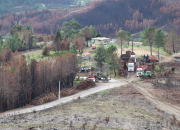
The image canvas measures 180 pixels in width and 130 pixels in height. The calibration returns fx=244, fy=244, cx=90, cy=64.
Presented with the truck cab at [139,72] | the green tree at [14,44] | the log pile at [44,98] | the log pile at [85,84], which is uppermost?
the green tree at [14,44]

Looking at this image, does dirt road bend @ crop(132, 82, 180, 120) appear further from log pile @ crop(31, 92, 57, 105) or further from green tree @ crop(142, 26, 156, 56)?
green tree @ crop(142, 26, 156, 56)

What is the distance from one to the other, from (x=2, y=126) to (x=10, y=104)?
29.1ft

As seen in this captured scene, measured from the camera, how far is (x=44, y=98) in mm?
29062

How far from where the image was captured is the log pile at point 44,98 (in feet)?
93.6

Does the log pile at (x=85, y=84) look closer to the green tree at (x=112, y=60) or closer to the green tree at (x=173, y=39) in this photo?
the green tree at (x=112, y=60)

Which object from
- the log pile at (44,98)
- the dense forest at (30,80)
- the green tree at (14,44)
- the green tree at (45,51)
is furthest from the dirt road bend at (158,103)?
the green tree at (14,44)

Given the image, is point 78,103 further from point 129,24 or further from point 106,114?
point 129,24

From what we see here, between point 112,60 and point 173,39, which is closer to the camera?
point 112,60

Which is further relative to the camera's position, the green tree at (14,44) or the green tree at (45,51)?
the green tree at (14,44)

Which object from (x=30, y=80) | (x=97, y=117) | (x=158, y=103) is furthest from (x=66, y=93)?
(x=158, y=103)

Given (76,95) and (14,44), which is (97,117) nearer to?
(76,95)

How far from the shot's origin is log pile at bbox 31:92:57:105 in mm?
28531

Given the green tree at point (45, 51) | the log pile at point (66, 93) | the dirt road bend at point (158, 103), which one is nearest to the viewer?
the dirt road bend at point (158, 103)

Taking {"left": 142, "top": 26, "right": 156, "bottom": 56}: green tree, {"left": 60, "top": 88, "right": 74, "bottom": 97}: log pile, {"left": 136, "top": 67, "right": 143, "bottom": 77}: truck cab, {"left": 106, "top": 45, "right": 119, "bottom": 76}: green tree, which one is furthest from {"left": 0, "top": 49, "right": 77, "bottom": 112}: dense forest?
{"left": 142, "top": 26, "right": 156, "bottom": 56}: green tree
